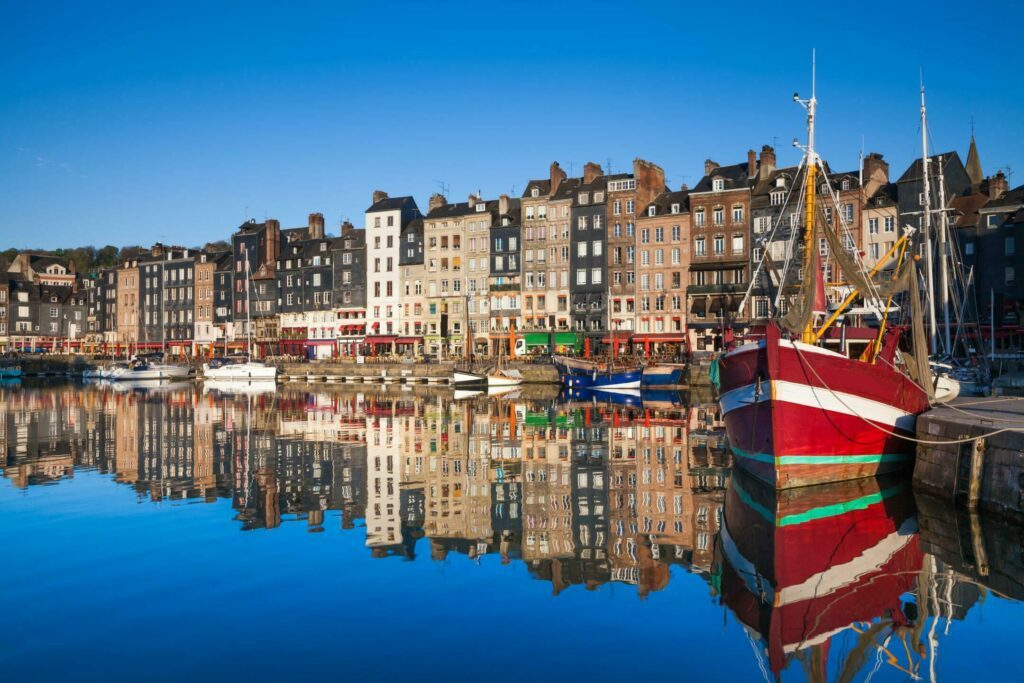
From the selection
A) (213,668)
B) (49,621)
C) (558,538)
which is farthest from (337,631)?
(558,538)

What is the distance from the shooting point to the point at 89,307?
443 feet

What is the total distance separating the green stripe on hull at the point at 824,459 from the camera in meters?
20.5

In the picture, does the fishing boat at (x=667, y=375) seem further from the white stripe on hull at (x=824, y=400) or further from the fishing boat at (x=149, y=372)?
the fishing boat at (x=149, y=372)

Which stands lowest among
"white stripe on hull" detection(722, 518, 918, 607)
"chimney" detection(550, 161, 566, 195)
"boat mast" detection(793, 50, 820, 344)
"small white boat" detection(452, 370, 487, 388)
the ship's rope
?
"white stripe on hull" detection(722, 518, 918, 607)

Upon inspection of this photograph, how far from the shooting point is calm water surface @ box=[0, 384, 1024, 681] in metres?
10.5

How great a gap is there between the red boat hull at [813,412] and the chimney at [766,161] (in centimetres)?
5629

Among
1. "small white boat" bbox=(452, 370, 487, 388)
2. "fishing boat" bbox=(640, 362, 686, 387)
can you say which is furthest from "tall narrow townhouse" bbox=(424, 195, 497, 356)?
"fishing boat" bbox=(640, 362, 686, 387)

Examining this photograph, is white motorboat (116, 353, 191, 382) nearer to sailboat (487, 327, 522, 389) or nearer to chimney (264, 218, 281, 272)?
chimney (264, 218, 281, 272)

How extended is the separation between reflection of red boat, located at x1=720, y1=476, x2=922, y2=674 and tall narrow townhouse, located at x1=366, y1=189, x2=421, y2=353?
77.3 m

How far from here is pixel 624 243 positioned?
82062 mm

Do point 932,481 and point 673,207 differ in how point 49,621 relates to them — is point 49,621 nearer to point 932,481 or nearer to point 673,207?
point 932,481

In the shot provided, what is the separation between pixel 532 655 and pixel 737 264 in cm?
6789

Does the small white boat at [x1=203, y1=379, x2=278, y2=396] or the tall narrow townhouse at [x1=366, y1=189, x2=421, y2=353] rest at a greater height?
the tall narrow townhouse at [x1=366, y1=189, x2=421, y2=353]

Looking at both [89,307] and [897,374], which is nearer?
[897,374]
